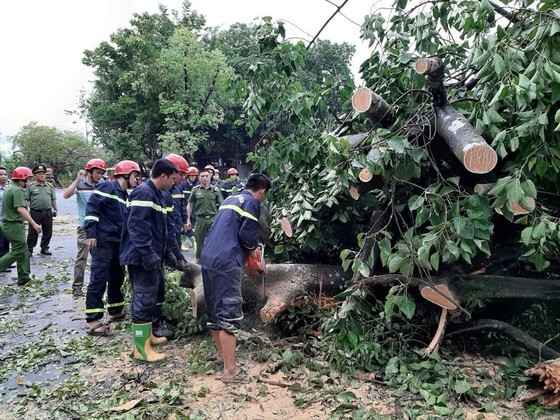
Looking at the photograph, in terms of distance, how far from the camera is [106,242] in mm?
4230

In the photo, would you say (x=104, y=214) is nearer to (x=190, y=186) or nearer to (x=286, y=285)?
(x=286, y=285)

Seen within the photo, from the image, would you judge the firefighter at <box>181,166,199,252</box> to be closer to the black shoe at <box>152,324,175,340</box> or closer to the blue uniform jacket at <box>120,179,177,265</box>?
the black shoe at <box>152,324,175,340</box>

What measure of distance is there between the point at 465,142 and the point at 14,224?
5.84m

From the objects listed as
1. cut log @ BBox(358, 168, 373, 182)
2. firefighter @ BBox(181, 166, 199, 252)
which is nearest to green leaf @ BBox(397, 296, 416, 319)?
cut log @ BBox(358, 168, 373, 182)

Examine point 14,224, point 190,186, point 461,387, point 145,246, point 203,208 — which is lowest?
point 461,387

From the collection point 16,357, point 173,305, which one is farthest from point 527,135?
point 16,357

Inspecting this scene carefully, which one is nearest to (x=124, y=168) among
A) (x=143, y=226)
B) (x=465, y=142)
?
(x=143, y=226)

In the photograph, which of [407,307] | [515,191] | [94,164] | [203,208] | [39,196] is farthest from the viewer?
[39,196]

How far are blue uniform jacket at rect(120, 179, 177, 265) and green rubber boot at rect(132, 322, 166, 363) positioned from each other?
1.73ft

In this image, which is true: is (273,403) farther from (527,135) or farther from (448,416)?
(527,135)

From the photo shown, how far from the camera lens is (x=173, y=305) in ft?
14.2

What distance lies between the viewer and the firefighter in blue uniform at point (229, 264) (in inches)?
121

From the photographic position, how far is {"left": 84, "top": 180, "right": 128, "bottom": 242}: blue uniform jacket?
4203 mm

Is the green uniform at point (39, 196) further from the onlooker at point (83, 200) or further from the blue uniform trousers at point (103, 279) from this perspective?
the blue uniform trousers at point (103, 279)
